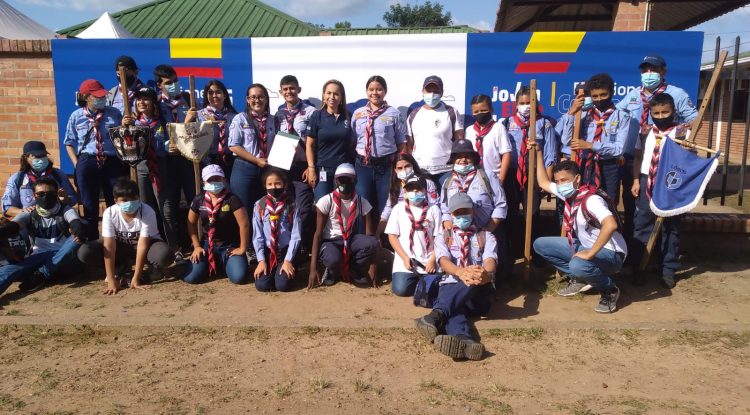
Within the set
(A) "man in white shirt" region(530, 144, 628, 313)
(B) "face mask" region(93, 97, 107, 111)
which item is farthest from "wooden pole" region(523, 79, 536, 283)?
(B) "face mask" region(93, 97, 107, 111)

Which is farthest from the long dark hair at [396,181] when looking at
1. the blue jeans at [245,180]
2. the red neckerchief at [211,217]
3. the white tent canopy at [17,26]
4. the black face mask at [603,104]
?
the white tent canopy at [17,26]

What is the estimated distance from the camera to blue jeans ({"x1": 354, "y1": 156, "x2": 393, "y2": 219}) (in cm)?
548

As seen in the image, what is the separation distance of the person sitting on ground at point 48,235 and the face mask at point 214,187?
1.34 m

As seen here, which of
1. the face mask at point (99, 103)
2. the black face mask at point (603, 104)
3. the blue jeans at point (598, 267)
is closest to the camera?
the blue jeans at point (598, 267)

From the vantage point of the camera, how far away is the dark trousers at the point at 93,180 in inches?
230

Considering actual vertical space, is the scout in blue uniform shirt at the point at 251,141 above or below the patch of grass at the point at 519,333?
above

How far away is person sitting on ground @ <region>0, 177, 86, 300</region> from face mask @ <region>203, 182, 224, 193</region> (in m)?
1.34

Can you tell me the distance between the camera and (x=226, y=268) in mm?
5500

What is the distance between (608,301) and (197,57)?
5480mm

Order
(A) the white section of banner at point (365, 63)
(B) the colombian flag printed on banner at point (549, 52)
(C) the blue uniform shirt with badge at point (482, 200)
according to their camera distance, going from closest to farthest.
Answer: (C) the blue uniform shirt with badge at point (482, 200) < (B) the colombian flag printed on banner at point (549, 52) < (A) the white section of banner at point (365, 63)

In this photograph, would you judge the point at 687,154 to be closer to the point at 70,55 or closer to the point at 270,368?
the point at 270,368

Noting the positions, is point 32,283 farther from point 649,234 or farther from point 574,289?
point 649,234

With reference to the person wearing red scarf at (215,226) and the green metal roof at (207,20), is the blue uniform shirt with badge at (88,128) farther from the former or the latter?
the green metal roof at (207,20)

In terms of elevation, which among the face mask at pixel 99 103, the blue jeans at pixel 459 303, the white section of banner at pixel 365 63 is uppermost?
the white section of banner at pixel 365 63
